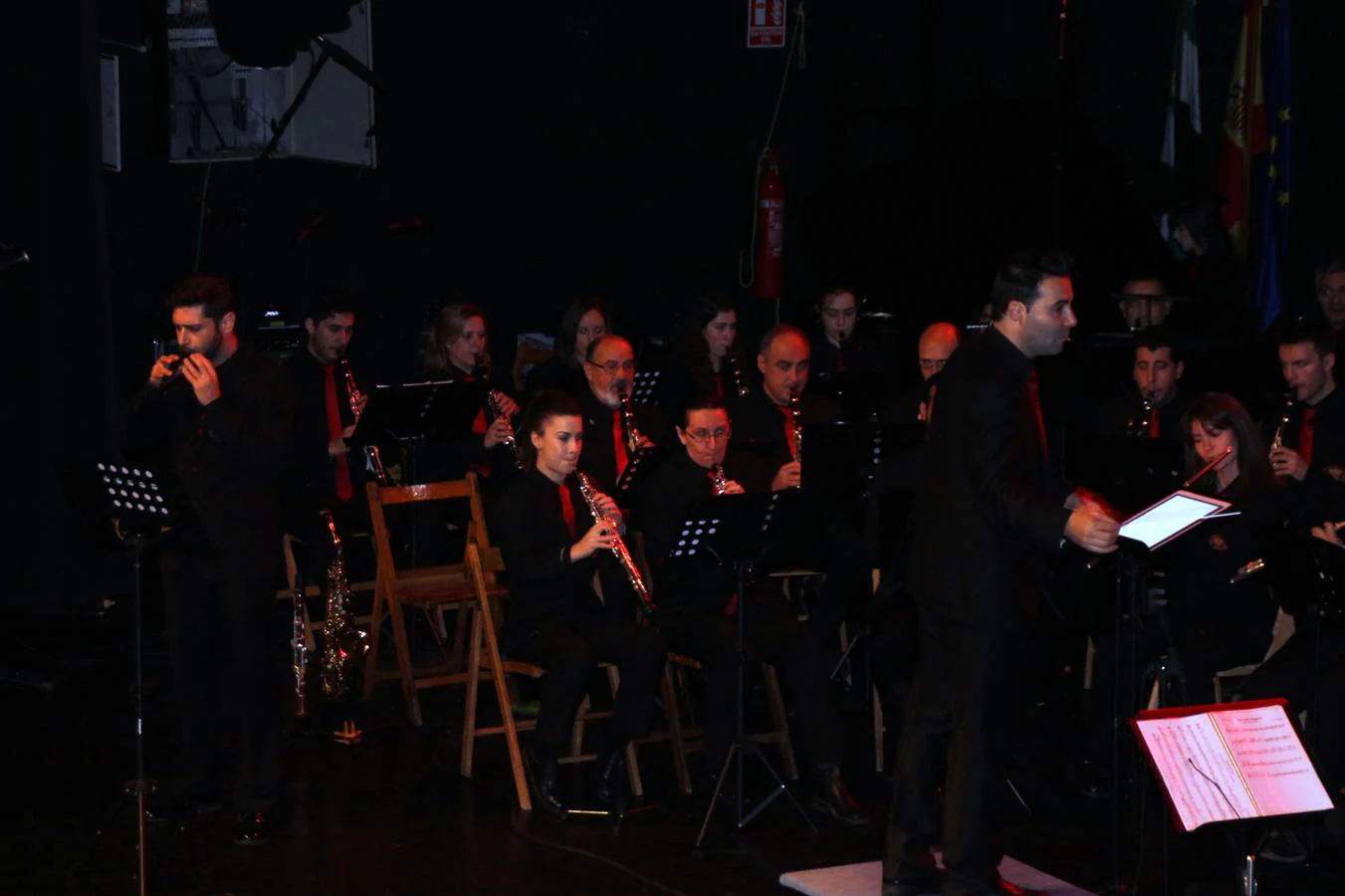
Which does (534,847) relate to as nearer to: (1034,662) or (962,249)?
(1034,662)

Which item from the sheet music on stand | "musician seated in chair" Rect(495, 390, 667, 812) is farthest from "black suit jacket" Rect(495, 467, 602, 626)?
the sheet music on stand

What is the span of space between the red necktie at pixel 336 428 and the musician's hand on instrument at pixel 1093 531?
4074 millimetres

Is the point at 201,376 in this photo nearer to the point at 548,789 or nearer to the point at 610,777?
the point at 548,789

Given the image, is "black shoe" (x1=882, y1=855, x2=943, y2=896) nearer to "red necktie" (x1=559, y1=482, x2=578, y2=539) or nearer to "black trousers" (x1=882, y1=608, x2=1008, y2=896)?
"black trousers" (x1=882, y1=608, x2=1008, y2=896)

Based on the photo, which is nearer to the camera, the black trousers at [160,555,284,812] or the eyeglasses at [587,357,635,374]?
the black trousers at [160,555,284,812]

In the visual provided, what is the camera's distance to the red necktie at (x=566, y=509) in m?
5.86

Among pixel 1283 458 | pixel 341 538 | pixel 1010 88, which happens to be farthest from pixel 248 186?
pixel 1283 458

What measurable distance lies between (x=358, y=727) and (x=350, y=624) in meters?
0.55

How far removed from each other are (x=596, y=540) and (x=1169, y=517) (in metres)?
1.92

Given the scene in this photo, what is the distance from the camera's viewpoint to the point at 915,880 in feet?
15.3

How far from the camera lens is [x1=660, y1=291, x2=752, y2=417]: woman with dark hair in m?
Result: 7.79

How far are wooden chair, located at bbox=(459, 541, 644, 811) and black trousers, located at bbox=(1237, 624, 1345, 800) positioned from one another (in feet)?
6.42

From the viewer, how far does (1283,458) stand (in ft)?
19.5

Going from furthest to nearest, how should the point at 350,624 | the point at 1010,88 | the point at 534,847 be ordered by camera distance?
the point at 1010,88 < the point at 350,624 < the point at 534,847
